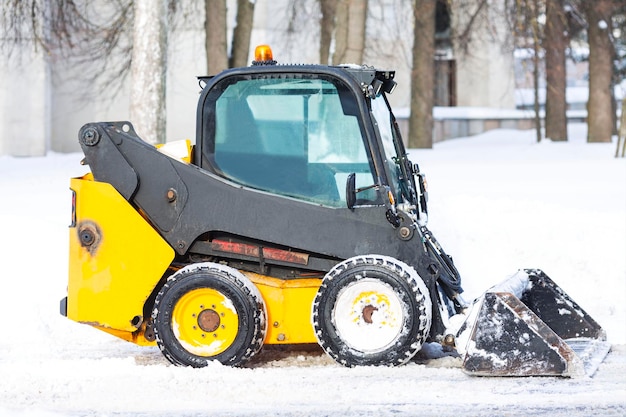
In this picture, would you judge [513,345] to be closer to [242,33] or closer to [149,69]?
[149,69]

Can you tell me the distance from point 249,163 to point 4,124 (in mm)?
20392

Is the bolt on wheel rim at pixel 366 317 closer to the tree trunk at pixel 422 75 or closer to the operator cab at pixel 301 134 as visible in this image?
the operator cab at pixel 301 134

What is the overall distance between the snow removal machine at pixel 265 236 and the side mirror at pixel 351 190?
16 mm

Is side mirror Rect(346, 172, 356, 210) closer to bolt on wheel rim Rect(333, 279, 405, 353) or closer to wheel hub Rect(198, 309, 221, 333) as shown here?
bolt on wheel rim Rect(333, 279, 405, 353)

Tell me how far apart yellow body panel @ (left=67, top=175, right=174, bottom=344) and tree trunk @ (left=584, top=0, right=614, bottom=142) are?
19017mm

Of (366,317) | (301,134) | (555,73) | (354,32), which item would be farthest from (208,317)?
(555,73)

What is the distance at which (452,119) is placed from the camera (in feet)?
117

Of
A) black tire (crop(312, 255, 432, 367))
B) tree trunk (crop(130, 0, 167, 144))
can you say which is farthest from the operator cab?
tree trunk (crop(130, 0, 167, 144))

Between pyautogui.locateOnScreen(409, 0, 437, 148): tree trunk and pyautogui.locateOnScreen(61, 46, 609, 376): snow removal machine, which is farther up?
pyautogui.locateOnScreen(409, 0, 437, 148): tree trunk

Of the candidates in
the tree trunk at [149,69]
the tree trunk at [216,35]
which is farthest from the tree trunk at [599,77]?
the tree trunk at [149,69]

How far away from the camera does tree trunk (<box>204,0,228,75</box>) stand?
68.2ft

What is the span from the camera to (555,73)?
26578 millimetres

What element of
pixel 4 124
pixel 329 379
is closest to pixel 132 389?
pixel 329 379

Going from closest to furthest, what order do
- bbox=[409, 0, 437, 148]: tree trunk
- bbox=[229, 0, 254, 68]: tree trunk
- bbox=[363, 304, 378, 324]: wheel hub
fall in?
bbox=[363, 304, 378, 324]: wheel hub → bbox=[229, 0, 254, 68]: tree trunk → bbox=[409, 0, 437, 148]: tree trunk
